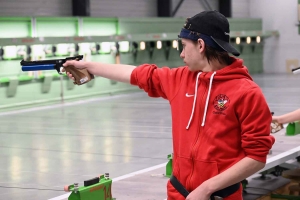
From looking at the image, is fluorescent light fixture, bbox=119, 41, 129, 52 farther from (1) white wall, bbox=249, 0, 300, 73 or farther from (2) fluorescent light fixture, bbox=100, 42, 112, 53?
(1) white wall, bbox=249, 0, 300, 73

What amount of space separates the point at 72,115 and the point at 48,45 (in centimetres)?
310

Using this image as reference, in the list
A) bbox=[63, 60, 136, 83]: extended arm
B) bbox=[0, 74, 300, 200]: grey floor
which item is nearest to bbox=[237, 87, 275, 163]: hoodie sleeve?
bbox=[63, 60, 136, 83]: extended arm

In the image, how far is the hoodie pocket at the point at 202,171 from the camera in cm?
233

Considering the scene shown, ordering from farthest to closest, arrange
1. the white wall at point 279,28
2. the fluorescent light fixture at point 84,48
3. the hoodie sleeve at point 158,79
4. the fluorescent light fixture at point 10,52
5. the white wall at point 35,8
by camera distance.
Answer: the white wall at point 279,28 < the fluorescent light fixture at point 84,48 < the white wall at point 35,8 < the fluorescent light fixture at point 10,52 < the hoodie sleeve at point 158,79

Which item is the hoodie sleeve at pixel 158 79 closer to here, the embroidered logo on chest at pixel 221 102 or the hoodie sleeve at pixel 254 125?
the embroidered logo on chest at pixel 221 102

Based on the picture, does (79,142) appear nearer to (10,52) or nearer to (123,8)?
(10,52)

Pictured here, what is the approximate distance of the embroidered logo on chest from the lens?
7.54 ft

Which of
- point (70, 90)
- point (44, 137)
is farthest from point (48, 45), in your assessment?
point (44, 137)

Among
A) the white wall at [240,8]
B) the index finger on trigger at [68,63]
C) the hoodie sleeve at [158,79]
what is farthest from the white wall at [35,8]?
the hoodie sleeve at [158,79]

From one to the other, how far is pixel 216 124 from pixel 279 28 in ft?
71.3

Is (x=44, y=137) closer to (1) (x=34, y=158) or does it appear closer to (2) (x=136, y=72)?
(1) (x=34, y=158)

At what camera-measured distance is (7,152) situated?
321 inches

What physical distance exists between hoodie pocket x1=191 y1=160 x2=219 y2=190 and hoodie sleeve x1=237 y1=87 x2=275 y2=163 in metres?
0.15

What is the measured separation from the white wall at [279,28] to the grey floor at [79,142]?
8.70m
